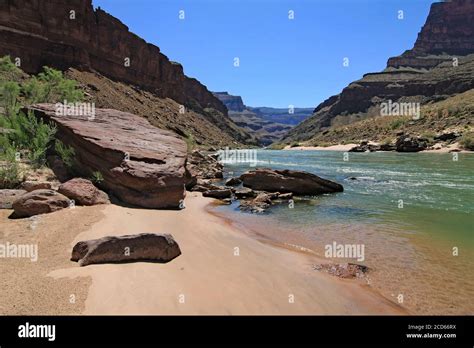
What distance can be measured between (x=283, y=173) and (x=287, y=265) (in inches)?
513

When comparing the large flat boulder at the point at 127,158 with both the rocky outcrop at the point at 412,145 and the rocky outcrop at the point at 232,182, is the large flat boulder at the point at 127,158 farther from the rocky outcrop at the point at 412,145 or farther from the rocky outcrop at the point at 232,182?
the rocky outcrop at the point at 412,145

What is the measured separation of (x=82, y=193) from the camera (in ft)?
37.2

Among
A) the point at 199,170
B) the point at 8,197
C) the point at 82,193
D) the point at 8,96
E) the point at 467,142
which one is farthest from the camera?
the point at 467,142

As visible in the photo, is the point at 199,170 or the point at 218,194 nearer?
the point at 218,194

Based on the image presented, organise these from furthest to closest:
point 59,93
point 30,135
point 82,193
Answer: point 59,93
point 30,135
point 82,193

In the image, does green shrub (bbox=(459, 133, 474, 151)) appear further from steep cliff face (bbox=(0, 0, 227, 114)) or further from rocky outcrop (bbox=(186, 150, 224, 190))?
steep cliff face (bbox=(0, 0, 227, 114))

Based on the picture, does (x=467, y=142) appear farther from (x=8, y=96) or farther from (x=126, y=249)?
(x=126, y=249)

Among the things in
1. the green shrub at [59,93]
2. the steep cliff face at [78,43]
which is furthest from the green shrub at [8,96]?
the steep cliff face at [78,43]

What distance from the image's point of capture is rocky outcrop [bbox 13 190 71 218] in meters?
9.32

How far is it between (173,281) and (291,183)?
577 inches

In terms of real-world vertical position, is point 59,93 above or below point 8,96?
above

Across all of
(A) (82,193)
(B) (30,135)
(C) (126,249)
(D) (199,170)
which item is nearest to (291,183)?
(D) (199,170)

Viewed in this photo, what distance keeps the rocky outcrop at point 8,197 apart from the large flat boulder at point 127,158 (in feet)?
9.71
